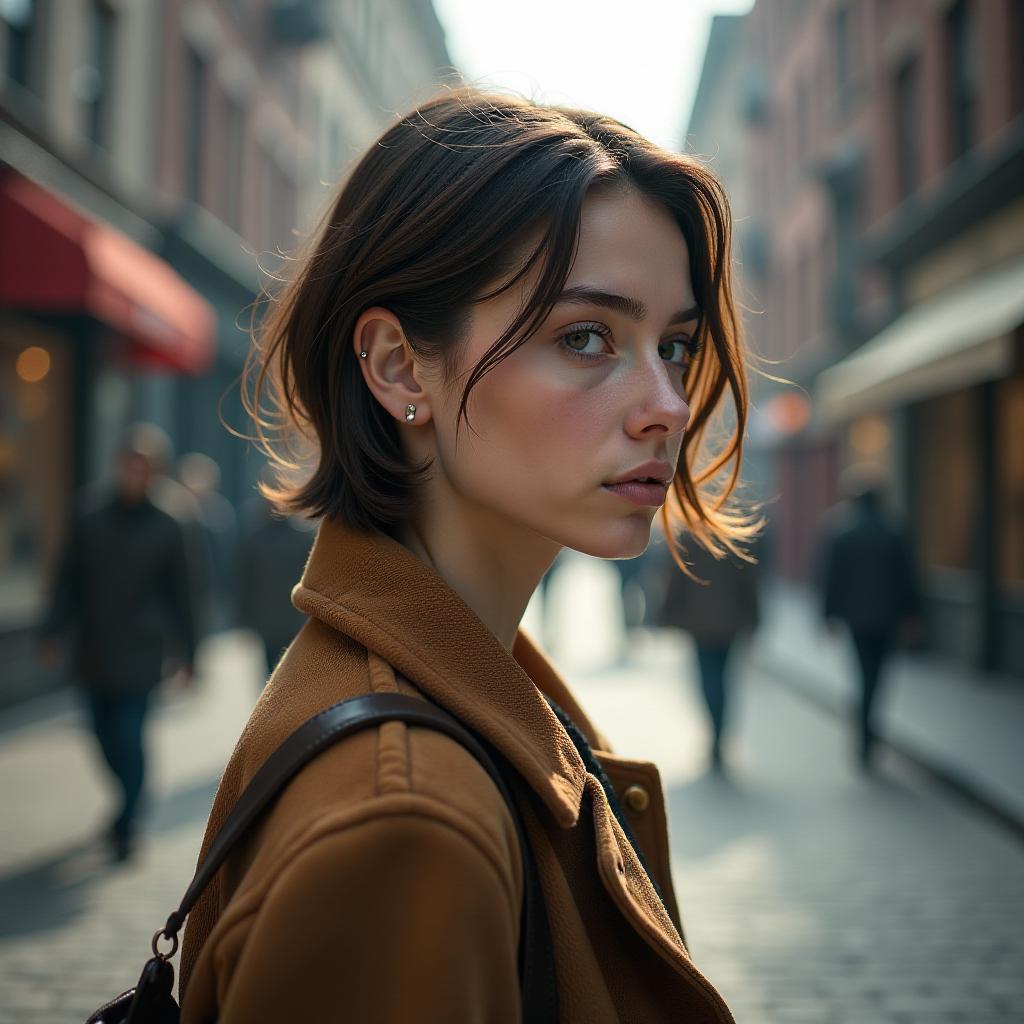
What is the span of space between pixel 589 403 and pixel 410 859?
644mm

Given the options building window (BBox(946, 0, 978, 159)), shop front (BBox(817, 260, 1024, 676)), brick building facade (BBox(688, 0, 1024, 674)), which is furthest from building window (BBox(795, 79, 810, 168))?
building window (BBox(946, 0, 978, 159))

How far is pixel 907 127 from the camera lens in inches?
684

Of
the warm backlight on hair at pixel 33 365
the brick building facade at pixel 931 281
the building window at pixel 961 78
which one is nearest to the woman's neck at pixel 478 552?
the brick building facade at pixel 931 281

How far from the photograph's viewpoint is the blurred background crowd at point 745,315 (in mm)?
8828

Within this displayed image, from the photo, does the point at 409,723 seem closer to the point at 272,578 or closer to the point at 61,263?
the point at 272,578

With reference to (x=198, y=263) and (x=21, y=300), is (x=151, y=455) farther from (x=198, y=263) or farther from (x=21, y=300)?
(x=198, y=263)

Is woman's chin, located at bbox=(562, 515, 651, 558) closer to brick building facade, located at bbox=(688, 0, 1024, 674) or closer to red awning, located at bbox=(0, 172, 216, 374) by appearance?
brick building facade, located at bbox=(688, 0, 1024, 674)

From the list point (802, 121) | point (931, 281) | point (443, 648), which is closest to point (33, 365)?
point (443, 648)

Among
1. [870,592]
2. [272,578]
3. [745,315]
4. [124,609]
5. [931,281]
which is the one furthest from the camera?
[931,281]

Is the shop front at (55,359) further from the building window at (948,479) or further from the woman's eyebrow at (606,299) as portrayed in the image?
the woman's eyebrow at (606,299)

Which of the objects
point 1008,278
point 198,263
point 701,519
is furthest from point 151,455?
point 198,263

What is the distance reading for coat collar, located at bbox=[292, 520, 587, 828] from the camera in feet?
3.99

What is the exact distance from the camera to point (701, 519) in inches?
78.2

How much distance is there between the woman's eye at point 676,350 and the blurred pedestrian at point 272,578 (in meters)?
6.77
